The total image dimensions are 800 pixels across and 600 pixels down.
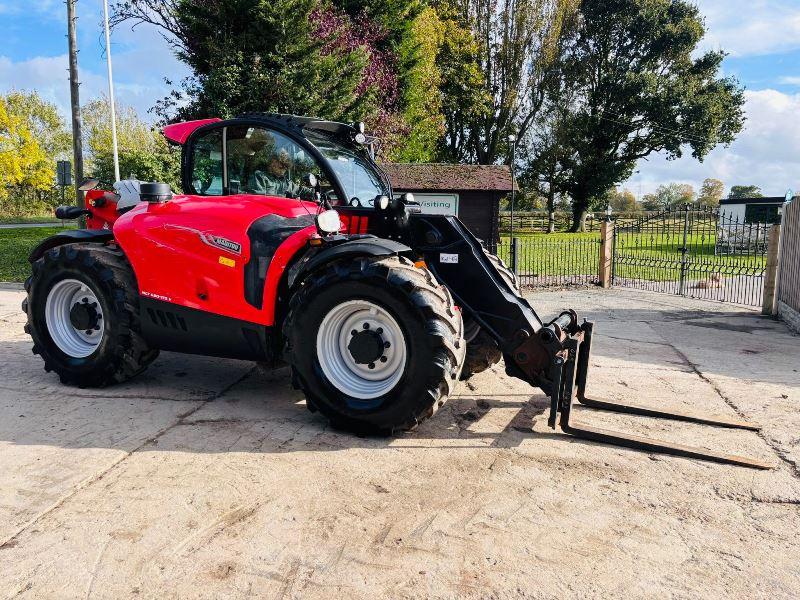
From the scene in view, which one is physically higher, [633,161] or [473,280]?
[633,161]

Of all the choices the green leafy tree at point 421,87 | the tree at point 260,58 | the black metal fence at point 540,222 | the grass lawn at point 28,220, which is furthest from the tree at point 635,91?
the grass lawn at point 28,220

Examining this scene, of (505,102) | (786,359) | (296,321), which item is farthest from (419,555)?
(505,102)

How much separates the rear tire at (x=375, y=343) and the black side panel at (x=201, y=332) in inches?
12.6

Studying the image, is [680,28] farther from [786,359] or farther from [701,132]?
[786,359]

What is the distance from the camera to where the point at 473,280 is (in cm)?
455

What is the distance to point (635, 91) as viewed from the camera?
3856cm

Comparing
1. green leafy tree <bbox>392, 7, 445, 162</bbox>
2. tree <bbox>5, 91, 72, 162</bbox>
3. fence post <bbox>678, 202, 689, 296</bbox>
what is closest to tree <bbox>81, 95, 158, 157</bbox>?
tree <bbox>5, 91, 72, 162</bbox>

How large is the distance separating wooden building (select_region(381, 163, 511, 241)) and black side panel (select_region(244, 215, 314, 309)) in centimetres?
1059

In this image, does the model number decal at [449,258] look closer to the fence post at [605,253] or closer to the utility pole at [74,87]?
the fence post at [605,253]

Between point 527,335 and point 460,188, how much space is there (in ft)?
37.8

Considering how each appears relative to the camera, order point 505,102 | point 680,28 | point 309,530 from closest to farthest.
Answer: point 309,530, point 505,102, point 680,28

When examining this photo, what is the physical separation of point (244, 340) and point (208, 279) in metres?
0.55

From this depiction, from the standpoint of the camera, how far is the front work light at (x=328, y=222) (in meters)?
4.21

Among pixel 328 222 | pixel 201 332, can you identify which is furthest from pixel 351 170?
pixel 201 332
